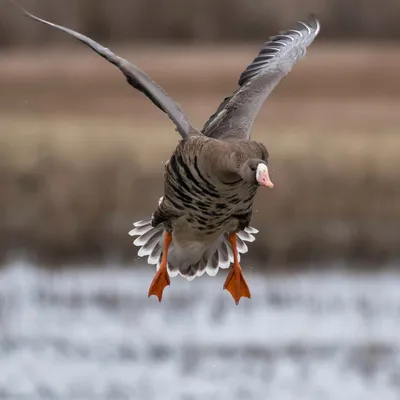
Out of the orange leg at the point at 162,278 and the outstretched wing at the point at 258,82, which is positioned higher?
the outstretched wing at the point at 258,82

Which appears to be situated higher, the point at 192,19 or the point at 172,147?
the point at 192,19

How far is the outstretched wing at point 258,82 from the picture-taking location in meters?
8.67

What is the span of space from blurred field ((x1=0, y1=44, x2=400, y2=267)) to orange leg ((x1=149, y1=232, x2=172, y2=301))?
570cm

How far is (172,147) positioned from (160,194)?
87.5 inches

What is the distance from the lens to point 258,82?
9055 millimetres

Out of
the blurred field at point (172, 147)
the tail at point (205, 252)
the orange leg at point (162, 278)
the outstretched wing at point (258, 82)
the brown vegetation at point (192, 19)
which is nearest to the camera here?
the outstretched wing at point (258, 82)

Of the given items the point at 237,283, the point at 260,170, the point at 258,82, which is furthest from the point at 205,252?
the point at 260,170

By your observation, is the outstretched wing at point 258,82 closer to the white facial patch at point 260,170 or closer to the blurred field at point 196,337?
the white facial patch at point 260,170

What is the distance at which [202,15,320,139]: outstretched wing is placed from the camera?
867 cm

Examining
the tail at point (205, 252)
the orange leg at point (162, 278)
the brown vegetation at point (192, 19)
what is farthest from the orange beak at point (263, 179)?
the brown vegetation at point (192, 19)

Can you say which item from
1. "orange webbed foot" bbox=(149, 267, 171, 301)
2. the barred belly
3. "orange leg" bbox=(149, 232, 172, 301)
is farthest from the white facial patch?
"orange webbed foot" bbox=(149, 267, 171, 301)

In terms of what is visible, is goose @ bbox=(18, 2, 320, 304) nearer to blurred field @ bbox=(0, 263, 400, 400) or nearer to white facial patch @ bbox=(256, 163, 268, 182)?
white facial patch @ bbox=(256, 163, 268, 182)

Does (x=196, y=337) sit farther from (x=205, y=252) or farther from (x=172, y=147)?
(x=172, y=147)

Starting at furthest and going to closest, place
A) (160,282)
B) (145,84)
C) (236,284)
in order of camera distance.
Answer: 1. (236,284)
2. (160,282)
3. (145,84)
